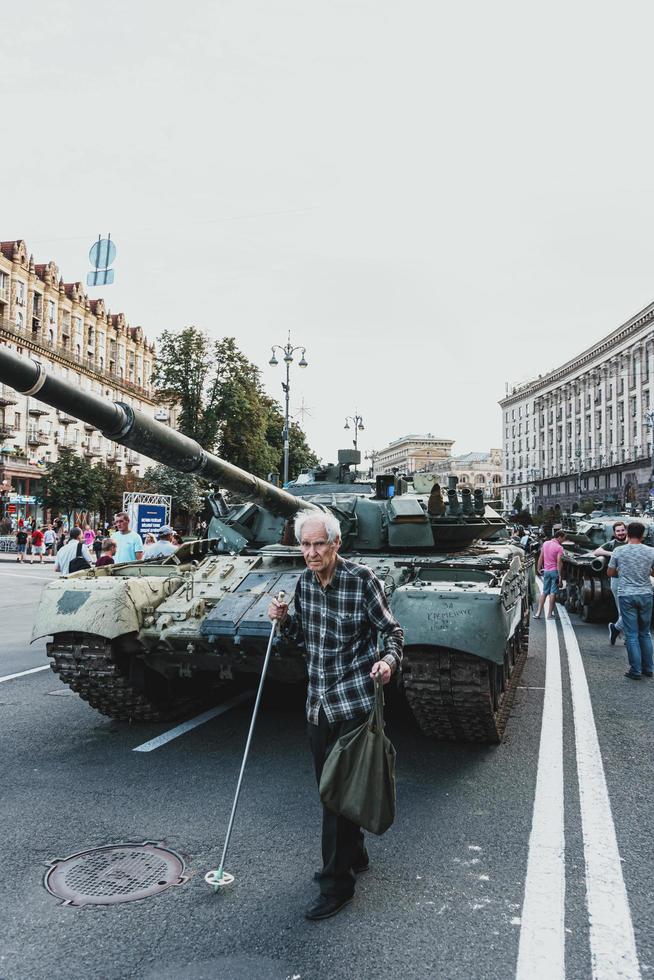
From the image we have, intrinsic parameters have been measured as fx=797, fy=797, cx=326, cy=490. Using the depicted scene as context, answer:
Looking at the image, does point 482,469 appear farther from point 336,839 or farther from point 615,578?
point 336,839

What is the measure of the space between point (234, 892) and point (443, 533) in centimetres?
465

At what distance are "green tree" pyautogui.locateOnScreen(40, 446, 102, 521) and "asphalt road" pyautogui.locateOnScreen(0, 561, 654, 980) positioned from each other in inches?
1374

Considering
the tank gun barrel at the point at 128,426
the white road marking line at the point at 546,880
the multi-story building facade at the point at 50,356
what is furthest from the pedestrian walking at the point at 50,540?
the white road marking line at the point at 546,880

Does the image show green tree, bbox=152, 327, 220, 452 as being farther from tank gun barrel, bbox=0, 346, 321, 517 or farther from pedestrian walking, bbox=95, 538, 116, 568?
tank gun barrel, bbox=0, 346, 321, 517

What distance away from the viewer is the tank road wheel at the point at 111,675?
588 centimetres

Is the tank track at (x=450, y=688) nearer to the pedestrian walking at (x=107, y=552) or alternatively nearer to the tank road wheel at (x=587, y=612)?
the pedestrian walking at (x=107, y=552)

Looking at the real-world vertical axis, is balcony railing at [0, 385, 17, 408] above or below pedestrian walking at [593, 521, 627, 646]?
above

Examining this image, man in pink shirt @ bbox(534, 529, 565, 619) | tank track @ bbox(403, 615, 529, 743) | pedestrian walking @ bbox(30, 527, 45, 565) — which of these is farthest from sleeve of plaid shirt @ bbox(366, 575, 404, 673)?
pedestrian walking @ bbox(30, 527, 45, 565)

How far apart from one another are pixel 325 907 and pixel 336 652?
Answer: 1077mm

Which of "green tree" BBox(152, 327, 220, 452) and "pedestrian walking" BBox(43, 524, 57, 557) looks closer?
"pedestrian walking" BBox(43, 524, 57, 557)

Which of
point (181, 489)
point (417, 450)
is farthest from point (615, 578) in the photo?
point (417, 450)

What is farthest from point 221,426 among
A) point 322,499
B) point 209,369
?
point 322,499

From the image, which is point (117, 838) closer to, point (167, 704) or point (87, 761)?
point (87, 761)

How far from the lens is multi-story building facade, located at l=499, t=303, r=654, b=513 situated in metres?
69.8
